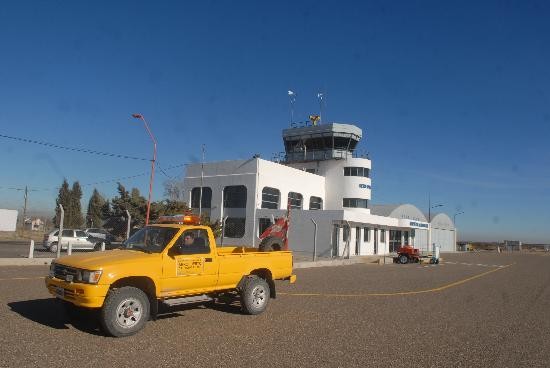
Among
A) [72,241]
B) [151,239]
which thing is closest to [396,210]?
[72,241]

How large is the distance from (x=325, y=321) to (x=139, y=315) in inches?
157

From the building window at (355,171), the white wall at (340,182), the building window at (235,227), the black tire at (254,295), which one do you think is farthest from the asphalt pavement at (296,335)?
the building window at (355,171)

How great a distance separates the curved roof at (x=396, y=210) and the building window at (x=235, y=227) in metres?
21.2

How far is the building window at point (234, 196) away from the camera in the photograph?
137ft

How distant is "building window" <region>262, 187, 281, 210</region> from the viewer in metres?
41.6

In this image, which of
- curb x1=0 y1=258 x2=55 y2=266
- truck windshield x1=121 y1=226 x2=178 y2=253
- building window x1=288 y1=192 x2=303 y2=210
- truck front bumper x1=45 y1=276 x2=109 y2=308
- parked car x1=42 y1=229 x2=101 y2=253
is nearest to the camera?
truck front bumper x1=45 y1=276 x2=109 y2=308

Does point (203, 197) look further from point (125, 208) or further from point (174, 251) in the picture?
point (174, 251)

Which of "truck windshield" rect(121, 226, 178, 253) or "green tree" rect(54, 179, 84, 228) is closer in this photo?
"truck windshield" rect(121, 226, 178, 253)

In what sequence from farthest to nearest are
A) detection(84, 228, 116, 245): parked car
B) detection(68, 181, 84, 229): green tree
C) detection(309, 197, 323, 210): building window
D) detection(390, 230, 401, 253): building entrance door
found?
detection(68, 181, 84, 229): green tree
detection(390, 230, 401, 253): building entrance door
detection(309, 197, 323, 210): building window
detection(84, 228, 116, 245): parked car

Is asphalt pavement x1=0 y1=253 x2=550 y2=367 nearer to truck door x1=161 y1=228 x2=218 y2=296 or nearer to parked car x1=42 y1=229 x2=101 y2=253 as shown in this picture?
truck door x1=161 y1=228 x2=218 y2=296

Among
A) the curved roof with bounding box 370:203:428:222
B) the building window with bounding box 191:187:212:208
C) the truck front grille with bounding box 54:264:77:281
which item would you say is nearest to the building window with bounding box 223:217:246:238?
the building window with bounding box 191:187:212:208

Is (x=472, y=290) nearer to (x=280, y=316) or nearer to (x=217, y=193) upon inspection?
(x=280, y=316)

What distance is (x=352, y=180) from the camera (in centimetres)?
5050

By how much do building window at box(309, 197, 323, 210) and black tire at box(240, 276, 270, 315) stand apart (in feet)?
126
